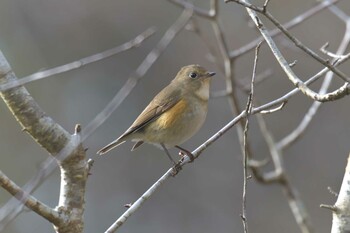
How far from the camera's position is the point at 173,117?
5906 millimetres

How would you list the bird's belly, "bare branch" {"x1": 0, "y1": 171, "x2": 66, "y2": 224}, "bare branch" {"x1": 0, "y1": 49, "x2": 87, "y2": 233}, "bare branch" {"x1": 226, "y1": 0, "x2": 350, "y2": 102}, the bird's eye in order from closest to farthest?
"bare branch" {"x1": 226, "y1": 0, "x2": 350, "y2": 102} → "bare branch" {"x1": 0, "y1": 171, "x2": 66, "y2": 224} → "bare branch" {"x1": 0, "y1": 49, "x2": 87, "y2": 233} → the bird's belly → the bird's eye

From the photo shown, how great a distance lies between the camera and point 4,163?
36.8 ft

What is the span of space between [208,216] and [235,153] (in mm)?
1123

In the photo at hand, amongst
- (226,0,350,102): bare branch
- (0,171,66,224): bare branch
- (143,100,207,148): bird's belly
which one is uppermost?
(143,100,207,148): bird's belly

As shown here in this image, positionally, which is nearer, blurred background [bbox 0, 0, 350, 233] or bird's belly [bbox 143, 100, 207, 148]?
bird's belly [bbox 143, 100, 207, 148]

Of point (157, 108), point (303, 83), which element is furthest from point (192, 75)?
point (303, 83)

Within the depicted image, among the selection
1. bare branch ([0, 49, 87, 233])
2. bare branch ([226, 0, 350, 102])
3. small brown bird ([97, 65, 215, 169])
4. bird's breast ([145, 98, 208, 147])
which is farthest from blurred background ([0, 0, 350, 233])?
bare branch ([226, 0, 350, 102])

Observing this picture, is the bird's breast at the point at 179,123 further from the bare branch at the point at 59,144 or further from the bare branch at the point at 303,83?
the bare branch at the point at 303,83

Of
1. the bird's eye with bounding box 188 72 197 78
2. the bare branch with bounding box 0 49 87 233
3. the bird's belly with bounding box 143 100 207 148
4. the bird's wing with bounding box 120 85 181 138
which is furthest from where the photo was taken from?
the bird's eye with bounding box 188 72 197 78

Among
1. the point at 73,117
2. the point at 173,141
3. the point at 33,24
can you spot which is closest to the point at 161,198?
the point at 73,117

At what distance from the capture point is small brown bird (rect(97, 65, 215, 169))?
5875 millimetres

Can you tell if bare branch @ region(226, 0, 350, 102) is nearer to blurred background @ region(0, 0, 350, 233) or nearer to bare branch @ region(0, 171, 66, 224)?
bare branch @ region(0, 171, 66, 224)

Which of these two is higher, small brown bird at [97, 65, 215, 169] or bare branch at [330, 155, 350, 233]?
Answer: small brown bird at [97, 65, 215, 169]

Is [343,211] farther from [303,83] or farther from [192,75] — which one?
[192,75]
